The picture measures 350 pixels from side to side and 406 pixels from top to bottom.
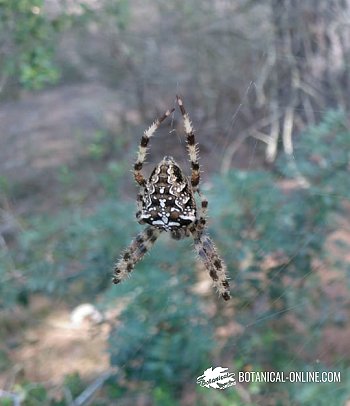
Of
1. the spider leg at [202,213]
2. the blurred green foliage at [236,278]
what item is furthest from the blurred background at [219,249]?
the spider leg at [202,213]

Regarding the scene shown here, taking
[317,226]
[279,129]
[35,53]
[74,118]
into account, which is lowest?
[317,226]

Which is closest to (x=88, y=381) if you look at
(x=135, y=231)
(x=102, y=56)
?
(x=135, y=231)

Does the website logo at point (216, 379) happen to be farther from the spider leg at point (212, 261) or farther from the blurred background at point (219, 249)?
the spider leg at point (212, 261)

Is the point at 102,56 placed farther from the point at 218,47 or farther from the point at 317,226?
the point at 317,226

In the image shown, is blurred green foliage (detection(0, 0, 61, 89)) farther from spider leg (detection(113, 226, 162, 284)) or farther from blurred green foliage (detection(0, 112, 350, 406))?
spider leg (detection(113, 226, 162, 284))

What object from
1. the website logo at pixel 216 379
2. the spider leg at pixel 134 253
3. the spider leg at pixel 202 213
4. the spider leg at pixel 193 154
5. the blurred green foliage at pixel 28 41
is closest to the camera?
the spider leg at pixel 193 154
